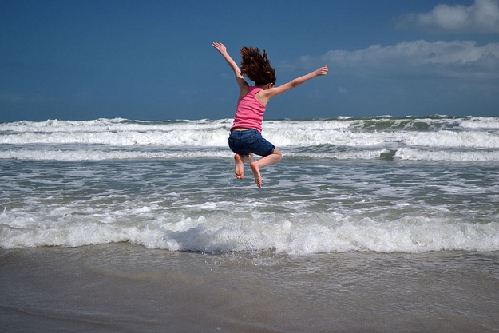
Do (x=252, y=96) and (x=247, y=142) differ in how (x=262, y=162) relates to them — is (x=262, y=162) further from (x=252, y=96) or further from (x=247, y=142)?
(x=252, y=96)

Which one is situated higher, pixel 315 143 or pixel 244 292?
pixel 315 143

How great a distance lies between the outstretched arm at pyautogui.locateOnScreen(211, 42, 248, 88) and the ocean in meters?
1.77

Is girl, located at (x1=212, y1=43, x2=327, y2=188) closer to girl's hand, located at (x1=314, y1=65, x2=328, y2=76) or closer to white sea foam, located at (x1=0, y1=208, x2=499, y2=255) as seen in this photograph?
girl's hand, located at (x1=314, y1=65, x2=328, y2=76)

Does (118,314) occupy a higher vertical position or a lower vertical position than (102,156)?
lower

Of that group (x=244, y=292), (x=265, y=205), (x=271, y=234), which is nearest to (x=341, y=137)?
(x=265, y=205)

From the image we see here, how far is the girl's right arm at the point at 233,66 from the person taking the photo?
507cm

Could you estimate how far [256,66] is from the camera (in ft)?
15.9

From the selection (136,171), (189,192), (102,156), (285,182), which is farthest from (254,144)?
(102,156)

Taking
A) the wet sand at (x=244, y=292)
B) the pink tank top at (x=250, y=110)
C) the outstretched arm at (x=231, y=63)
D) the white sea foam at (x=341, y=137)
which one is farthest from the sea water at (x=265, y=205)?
the white sea foam at (x=341, y=137)

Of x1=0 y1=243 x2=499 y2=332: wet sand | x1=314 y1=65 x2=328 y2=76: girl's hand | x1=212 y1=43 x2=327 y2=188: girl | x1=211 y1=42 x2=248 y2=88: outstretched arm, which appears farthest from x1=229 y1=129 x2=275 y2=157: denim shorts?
x1=0 y1=243 x2=499 y2=332: wet sand

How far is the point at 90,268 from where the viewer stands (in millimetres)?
4594

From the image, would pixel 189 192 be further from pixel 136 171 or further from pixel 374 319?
pixel 374 319

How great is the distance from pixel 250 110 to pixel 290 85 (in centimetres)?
51

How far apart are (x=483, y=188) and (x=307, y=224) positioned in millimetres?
4582
